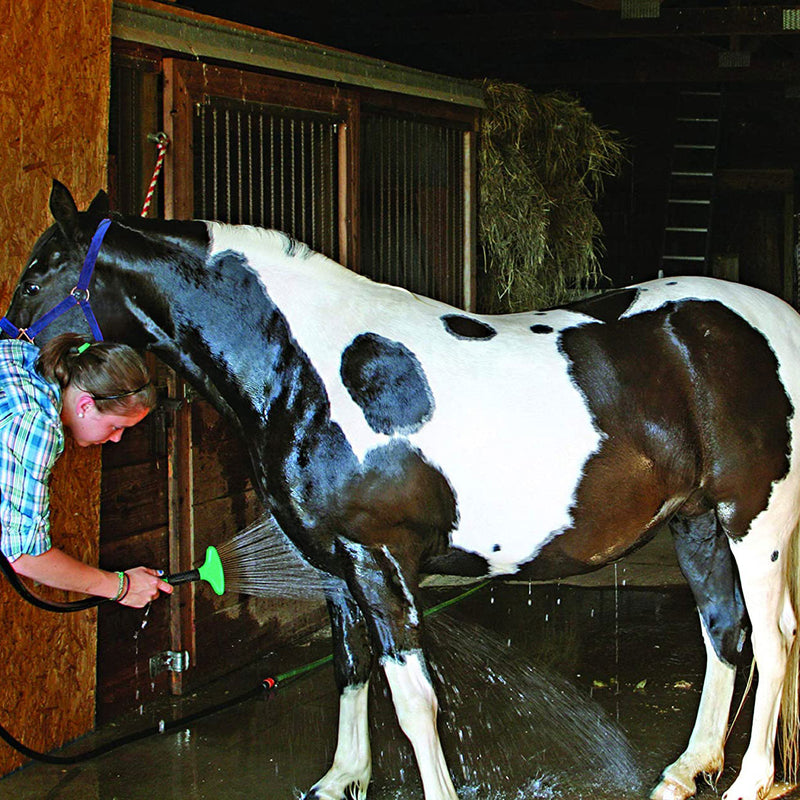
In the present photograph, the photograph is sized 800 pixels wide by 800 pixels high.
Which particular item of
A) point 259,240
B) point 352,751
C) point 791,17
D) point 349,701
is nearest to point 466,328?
point 259,240

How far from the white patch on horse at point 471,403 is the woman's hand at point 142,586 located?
1.85 feet

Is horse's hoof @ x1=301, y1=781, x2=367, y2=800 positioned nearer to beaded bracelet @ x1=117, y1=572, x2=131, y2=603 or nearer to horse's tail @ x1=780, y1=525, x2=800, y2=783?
beaded bracelet @ x1=117, y1=572, x2=131, y2=603

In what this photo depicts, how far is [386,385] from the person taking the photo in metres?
2.60

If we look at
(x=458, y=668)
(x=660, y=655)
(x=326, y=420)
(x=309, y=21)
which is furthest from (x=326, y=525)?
(x=309, y=21)

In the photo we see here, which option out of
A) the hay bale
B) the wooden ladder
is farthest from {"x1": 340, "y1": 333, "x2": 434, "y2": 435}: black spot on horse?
the wooden ladder

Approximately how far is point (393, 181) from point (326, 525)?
2393 millimetres

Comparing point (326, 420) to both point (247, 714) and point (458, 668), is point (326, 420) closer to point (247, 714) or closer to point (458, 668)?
point (247, 714)

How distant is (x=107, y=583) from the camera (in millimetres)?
2492

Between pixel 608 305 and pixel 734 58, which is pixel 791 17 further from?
pixel 608 305

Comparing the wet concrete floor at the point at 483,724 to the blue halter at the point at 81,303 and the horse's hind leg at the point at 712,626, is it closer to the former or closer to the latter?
the horse's hind leg at the point at 712,626

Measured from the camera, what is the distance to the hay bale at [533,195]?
5168mm

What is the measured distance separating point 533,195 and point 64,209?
319cm

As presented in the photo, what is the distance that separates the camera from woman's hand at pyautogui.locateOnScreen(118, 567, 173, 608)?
2.54m

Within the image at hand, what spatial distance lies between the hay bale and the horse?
237cm
